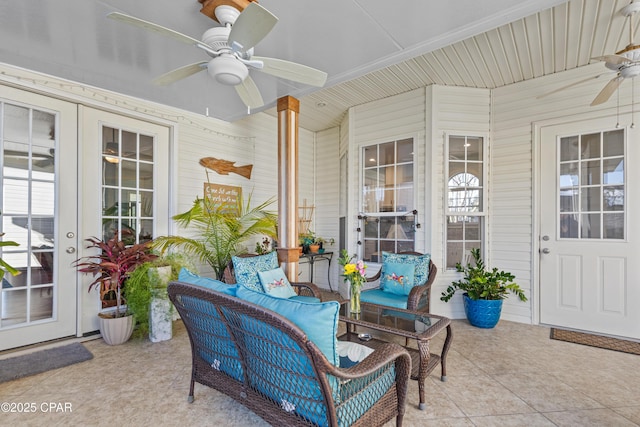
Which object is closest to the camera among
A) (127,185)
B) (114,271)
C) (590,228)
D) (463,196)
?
(114,271)

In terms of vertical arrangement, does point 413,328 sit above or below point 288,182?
below

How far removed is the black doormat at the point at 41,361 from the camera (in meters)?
2.49

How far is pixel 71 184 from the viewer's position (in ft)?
10.6

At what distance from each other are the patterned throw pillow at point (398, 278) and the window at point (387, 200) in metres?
0.90

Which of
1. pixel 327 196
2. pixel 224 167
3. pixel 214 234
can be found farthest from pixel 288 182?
pixel 327 196

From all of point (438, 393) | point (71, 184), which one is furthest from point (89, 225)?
point (438, 393)

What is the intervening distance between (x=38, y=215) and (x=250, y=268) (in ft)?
A: 7.20

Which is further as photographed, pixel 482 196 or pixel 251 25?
pixel 482 196

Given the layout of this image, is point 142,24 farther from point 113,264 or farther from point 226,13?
point 113,264

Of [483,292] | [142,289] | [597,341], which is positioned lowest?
[597,341]

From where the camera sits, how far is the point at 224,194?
4551mm

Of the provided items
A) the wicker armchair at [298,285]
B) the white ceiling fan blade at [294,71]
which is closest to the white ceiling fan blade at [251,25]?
the white ceiling fan blade at [294,71]

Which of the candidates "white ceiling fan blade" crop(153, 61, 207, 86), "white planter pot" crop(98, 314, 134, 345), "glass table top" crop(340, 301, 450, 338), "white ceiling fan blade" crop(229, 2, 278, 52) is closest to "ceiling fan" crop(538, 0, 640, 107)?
"glass table top" crop(340, 301, 450, 338)

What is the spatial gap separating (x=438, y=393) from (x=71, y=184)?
3.98 meters
